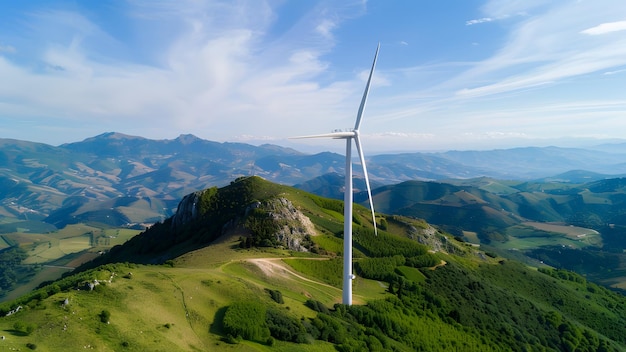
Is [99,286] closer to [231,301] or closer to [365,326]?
[231,301]

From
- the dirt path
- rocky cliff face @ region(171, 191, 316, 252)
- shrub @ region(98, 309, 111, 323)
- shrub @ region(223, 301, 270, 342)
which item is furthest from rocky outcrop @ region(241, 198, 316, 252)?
shrub @ region(98, 309, 111, 323)

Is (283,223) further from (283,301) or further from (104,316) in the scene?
(104,316)

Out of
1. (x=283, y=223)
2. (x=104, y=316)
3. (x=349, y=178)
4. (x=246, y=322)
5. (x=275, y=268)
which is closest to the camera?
(x=104, y=316)

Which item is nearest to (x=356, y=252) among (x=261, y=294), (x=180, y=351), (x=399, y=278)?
(x=399, y=278)

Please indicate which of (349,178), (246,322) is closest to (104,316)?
(246,322)

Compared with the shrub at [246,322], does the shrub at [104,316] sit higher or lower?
higher

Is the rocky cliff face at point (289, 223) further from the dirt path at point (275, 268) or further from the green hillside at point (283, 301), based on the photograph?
the dirt path at point (275, 268)

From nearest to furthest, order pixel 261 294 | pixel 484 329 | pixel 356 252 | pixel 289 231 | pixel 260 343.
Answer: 1. pixel 260 343
2. pixel 261 294
3. pixel 484 329
4. pixel 289 231
5. pixel 356 252

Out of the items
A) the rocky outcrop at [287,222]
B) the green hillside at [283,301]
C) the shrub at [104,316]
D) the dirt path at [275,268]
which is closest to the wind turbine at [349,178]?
the green hillside at [283,301]

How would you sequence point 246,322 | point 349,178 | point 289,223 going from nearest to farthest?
point 246,322 → point 349,178 → point 289,223
